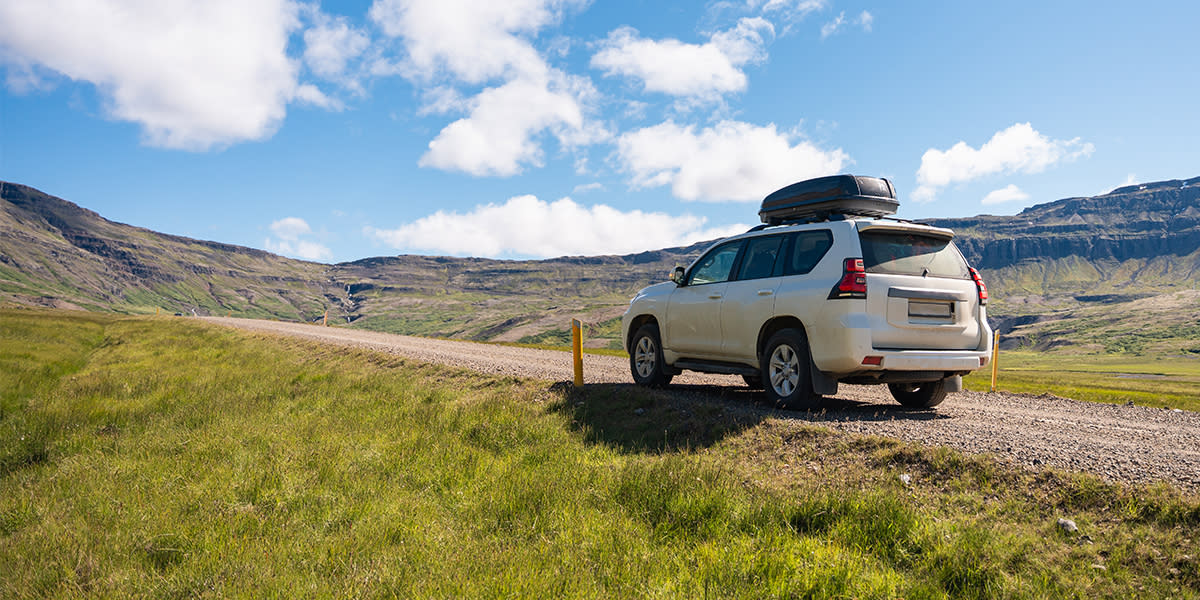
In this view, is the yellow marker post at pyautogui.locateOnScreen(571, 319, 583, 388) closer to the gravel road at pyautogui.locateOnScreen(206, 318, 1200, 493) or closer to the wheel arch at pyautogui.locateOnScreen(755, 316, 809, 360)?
the gravel road at pyautogui.locateOnScreen(206, 318, 1200, 493)

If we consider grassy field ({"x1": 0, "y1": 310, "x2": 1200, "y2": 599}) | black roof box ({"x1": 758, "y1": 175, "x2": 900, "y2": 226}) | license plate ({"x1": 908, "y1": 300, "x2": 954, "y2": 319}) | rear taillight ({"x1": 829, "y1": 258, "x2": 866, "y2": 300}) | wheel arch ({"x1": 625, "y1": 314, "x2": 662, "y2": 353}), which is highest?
→ black roof box ({"x1": 758, "y1": 175, "x2": 900, "y2": 226})

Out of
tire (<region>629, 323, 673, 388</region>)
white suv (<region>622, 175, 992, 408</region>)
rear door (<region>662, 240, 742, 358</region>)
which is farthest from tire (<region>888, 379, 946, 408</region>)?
tire (<region>629, 323, 673, 388</region>)

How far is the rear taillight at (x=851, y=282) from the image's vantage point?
7.29m

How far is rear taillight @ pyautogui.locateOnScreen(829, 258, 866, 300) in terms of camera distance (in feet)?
23.9

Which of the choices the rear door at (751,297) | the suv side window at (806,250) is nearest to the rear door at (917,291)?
the suv side window at (806,250)

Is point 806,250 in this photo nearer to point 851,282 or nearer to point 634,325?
point 851,282

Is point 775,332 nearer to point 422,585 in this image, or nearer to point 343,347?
point 422,585

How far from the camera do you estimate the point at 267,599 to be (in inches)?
146

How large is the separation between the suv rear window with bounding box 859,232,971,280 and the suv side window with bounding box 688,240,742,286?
2035 mm

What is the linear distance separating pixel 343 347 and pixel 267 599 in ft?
59.9

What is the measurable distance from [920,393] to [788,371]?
→ 2463 mm

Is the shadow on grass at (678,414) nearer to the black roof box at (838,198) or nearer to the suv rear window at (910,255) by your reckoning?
the suv rear window at (910,255)

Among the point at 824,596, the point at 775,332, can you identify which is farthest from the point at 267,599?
the point at 775,332

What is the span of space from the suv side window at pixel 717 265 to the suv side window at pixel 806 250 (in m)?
1.06
